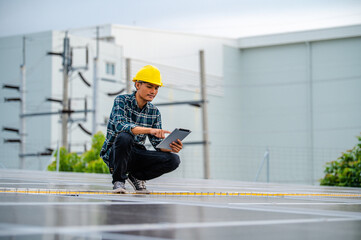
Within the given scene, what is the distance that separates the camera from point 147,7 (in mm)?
30609

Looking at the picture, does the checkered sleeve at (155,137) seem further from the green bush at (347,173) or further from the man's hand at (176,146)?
the green bush at (347,173)

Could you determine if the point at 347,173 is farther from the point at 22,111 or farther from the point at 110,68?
the point at 110,68

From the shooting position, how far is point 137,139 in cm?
612

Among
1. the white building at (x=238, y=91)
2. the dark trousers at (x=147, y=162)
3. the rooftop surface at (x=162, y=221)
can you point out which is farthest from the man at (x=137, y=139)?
the white building at (x=238, y=91)

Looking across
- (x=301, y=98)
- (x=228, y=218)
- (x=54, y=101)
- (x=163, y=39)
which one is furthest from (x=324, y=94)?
(x=228, y=218)

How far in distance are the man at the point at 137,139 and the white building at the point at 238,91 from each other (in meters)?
25.9

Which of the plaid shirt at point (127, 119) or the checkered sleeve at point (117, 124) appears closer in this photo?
the checkered sleeve at point (117, 124)

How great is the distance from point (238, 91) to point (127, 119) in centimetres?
3323

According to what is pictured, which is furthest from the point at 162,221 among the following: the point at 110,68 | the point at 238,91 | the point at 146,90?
the point at 238,91

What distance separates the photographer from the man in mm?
5734

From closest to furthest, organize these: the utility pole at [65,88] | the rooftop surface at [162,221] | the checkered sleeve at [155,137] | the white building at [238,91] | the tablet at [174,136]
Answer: the rooftop surface at [162,221] < the tablet at [174,136] < the checkered sleeve at [155,137] < the utility pole at [65,88] < the white building at [238,91]

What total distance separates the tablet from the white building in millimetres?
26140

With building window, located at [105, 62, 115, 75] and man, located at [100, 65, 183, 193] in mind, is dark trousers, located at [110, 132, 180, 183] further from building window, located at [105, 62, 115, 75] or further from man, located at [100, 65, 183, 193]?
building window, located at [105, 62, 115, 75]

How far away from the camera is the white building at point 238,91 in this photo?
107 feet
